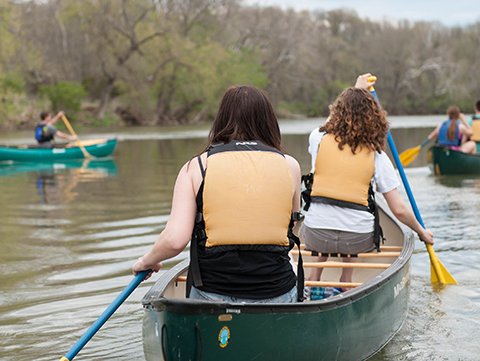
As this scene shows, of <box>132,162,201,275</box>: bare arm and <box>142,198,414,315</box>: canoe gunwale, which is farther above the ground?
<box>132,162,201,275</box>: bare arm

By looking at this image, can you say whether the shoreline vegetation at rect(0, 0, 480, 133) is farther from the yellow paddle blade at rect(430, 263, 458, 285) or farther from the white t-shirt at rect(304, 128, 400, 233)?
the white t-shirt at rect(304, 128, 400, 233)

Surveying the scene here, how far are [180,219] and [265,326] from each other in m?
0.54

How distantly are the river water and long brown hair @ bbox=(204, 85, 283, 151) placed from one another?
136 mm

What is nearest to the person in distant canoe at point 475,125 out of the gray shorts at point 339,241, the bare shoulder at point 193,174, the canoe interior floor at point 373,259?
the canoe interior floor at point 373,259

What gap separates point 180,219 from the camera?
2008mm

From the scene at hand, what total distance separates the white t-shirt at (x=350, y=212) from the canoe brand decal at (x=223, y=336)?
1.34 m

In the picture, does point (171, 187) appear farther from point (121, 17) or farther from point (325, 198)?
point (121, 17)

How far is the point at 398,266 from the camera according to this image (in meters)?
3.12

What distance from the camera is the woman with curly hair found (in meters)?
3.08

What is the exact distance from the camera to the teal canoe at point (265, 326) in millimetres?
2016

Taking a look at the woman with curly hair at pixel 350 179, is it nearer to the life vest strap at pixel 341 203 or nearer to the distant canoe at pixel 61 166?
the life vest strap at pixel 341 203

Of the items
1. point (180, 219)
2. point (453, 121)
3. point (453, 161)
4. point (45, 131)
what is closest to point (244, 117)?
point (180, 219)

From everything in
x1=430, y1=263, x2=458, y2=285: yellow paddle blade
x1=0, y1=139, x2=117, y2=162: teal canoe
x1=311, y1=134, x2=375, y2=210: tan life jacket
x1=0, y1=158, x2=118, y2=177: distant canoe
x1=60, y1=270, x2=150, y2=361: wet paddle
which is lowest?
x1=0, y1=158, x2=118, y2=177: distant canoe

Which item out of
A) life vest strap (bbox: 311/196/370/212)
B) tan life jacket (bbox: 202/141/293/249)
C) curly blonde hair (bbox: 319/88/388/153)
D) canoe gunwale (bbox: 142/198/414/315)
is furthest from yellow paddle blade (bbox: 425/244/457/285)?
tan life jacket (bbox: 202/141/293/249)
